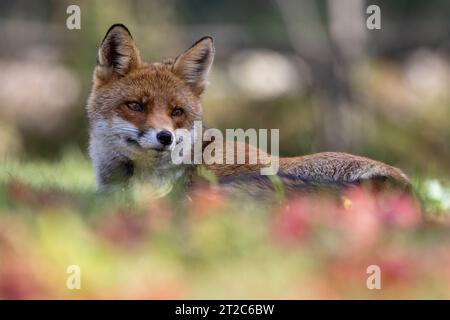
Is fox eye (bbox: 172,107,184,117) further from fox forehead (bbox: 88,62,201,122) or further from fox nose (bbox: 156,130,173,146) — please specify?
fox nose (bbox: 156,130,173,146)

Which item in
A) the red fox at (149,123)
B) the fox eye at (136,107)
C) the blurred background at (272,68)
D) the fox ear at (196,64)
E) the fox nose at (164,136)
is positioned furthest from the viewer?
the blurred background at (272,68)

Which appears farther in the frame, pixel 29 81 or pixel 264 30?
pixel 264 30

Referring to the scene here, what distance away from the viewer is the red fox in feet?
17.4

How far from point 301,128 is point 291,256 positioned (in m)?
11.1

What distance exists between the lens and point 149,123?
5.30 m

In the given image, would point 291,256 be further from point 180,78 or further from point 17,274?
point 180,78

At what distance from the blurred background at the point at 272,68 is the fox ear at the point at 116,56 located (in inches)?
244

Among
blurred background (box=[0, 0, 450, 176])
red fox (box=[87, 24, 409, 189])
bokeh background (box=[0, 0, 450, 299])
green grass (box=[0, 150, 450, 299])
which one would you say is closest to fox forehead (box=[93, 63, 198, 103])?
red fox (box=[87, 24, 409, 189])

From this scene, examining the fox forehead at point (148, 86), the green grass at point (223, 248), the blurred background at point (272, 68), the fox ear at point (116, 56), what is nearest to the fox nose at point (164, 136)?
the fox forehead at point (148, 86)

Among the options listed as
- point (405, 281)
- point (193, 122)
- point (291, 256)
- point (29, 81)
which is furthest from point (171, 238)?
point (29, 81)

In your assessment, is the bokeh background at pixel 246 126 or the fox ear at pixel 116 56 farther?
the fox ear at pixel 116 56

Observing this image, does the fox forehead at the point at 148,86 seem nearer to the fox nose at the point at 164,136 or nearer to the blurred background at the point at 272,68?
the fox nose at the point at 164,136

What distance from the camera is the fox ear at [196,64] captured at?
580 centimetres

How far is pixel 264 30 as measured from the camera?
57.4 feet
